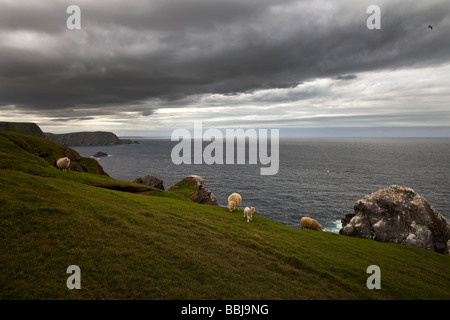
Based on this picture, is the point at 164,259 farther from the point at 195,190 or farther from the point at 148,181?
the point at 148,181

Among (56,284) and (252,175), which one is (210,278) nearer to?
(56,284)

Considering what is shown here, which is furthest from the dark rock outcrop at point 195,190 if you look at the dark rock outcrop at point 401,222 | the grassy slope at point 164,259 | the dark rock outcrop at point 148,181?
the dark rock outcrop at point 401,222

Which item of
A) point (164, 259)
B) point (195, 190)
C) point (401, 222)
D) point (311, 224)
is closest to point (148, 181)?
point (195, 190)

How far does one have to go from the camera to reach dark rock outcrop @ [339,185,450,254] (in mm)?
33406

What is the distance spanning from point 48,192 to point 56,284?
11.5 metres

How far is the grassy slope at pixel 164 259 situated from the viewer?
35.4 feet

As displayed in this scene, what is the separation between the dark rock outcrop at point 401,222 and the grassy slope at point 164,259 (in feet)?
45.7

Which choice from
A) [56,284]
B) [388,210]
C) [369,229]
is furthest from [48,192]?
[388,210]

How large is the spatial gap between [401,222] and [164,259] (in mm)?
38328

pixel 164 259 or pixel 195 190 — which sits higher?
pixel 164 259

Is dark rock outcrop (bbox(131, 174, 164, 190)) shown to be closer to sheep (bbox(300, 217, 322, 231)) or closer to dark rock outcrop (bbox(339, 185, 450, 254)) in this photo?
sheep (bbox(300, 217, 322, 231))

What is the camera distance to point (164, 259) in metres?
13.3

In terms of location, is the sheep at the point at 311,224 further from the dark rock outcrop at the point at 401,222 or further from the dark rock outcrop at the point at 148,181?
the dark rock outcrop at the point at 148,181

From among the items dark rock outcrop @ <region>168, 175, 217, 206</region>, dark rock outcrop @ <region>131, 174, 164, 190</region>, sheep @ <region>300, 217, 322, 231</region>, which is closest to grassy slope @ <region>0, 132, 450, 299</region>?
sheep @ <region>300, 217, 322, 231</region>
